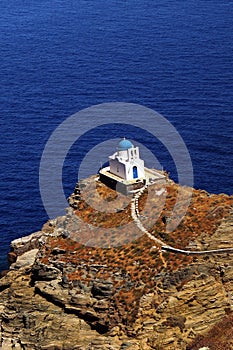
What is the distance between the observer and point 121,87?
581 ft

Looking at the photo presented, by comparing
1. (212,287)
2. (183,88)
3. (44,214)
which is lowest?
(212,287)

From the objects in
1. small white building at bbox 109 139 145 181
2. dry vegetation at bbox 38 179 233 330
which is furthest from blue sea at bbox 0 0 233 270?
dry vegetation at bbox 38 179 233 330

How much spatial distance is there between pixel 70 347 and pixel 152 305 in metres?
9.14

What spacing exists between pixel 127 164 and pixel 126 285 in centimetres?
1906

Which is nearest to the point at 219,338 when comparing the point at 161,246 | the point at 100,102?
the point at 161,246

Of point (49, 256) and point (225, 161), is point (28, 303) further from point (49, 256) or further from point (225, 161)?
point (225, 161)

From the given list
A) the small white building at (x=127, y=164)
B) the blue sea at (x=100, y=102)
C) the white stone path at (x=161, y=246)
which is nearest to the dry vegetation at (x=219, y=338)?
the white stone path at (x=161, y=246)

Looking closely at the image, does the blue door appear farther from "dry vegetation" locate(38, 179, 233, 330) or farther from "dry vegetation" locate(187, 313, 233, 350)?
"dry vegetation" locate(187, 313, 233, 350)

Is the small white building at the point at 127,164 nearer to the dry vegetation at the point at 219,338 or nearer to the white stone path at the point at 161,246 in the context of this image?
the white stone path at the point at 161,246

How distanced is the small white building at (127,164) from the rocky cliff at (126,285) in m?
3.87

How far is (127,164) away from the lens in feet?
293

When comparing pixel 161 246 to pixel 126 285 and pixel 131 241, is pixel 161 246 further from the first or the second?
pixel 126 285

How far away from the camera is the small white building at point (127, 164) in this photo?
89.3m

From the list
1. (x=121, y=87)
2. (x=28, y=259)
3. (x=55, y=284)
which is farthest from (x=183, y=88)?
(x=55, y=284)
